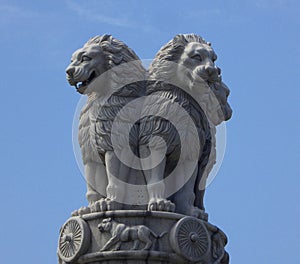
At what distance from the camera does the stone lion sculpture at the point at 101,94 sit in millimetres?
20922

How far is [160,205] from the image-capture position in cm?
2030

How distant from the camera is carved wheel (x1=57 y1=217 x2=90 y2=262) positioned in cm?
2016

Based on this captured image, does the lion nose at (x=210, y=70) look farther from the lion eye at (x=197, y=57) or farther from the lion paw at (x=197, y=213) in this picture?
the lion paw at (x=197, y=213)

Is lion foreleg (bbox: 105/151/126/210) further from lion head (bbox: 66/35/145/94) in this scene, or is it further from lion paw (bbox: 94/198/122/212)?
lion head (bbox: 66/35/145/94)

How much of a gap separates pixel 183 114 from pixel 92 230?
2.87 m

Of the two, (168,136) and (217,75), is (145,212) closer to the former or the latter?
(168,136)

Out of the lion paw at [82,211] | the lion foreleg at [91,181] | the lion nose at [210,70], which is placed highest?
the lion nose at [210,70]

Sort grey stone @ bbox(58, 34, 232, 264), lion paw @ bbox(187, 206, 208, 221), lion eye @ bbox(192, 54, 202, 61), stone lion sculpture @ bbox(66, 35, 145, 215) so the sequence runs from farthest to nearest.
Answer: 1. lion eye @ bbox(192, 54, 202, 61)
2. stone lion sculpture @ bbox(66, 35, 145, 215)
3. lion paw @ bbox(187, 206, 208, 221)
4. grey stone @ bbox(58, 34, 232, 264)

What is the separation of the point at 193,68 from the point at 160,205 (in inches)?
111

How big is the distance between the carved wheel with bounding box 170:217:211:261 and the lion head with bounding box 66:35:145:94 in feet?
10.6

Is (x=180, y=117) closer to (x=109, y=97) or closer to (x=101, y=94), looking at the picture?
(x=109, y=97)

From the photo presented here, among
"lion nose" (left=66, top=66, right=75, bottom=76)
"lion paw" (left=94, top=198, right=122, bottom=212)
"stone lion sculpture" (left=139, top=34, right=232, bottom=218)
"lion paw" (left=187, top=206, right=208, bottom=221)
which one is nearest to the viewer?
"lion paw" (left=94, top=198, right=122, bottom=212)

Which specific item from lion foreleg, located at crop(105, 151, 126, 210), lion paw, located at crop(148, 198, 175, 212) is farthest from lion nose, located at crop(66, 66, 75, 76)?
lion paw, located at crop(148, 198, 175, 212)

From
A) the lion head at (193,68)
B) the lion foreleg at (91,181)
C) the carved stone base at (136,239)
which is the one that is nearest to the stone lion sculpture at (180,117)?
the lion head at (193,68)
